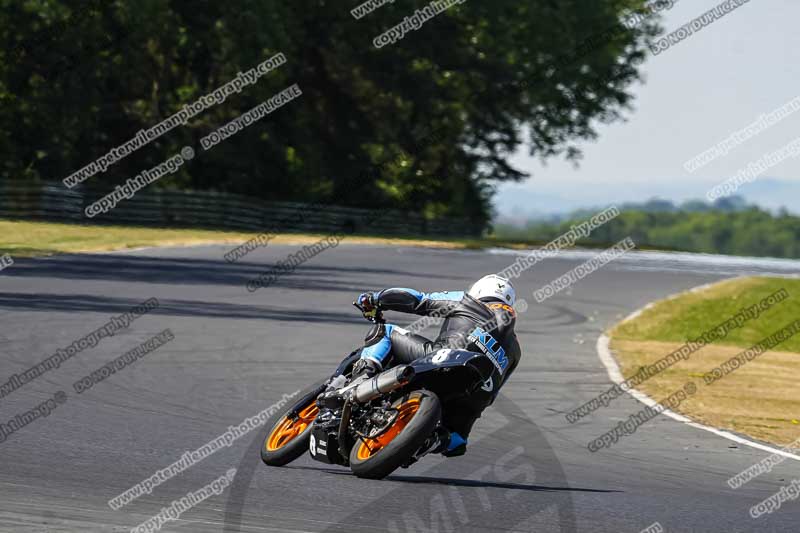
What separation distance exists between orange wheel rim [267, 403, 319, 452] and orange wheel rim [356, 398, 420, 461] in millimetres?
718

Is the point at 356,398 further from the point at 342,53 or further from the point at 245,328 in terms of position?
the point at 342,53

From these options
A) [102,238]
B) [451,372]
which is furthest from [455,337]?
[102,238]

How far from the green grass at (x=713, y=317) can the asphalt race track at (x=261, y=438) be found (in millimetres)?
1012

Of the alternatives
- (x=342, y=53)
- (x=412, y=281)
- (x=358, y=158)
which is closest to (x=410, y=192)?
(x=358, y=158)

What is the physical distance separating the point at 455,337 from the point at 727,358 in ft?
38.5

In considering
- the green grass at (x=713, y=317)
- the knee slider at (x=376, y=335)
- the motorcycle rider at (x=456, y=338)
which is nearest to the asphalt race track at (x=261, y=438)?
the motorcycle rider at (x=456, y=338)

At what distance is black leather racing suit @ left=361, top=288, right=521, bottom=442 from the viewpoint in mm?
8914

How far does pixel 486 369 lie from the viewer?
28.7 ft

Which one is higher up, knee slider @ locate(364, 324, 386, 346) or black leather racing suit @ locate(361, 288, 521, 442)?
knee slider @ locate(364, 324, 386, 346)

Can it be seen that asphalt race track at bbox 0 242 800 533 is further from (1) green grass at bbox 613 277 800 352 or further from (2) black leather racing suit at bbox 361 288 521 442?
(1) green grass at bbox 613 277 800 352

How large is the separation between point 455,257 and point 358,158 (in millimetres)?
18530

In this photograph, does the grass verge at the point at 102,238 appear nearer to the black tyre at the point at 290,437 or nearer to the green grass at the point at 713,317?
the green grass at the point at 713,317

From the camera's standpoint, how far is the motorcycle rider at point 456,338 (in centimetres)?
889

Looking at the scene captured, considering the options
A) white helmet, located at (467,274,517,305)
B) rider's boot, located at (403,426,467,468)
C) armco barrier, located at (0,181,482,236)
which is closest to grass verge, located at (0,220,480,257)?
armco barrier, located at (0,181,482,236)
